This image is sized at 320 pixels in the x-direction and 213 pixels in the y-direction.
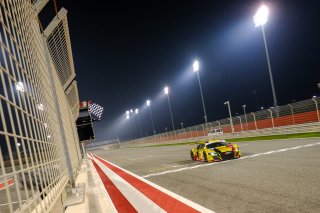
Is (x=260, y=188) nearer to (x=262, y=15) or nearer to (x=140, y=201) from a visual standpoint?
(x=140, y=201)

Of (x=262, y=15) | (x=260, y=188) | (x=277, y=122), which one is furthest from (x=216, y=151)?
(x=262, y=15)

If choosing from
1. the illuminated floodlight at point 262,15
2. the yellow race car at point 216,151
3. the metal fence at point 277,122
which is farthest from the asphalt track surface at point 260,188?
the illuminated floodlight at point 262,15

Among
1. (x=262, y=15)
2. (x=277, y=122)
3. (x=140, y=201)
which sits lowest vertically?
(x=277, y=122)

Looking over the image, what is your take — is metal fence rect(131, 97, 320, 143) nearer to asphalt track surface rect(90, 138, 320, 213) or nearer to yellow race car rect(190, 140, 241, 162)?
yellow race car rect(190, 140, 241, 162)

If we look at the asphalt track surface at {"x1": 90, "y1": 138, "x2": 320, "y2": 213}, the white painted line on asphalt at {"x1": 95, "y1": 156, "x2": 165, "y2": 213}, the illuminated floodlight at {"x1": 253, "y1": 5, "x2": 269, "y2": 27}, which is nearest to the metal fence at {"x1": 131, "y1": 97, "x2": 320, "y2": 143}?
the illuminated floodlight at {"x1": 253, "y1": 5, "x2": 269, "y2": 27}

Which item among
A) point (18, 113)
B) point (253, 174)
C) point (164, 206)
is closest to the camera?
point (18, 113)

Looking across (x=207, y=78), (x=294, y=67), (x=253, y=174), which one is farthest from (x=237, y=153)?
(x=207, y=78)

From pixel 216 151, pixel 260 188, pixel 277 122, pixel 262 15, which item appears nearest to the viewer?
pixel 260 188

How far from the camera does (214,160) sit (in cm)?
1370

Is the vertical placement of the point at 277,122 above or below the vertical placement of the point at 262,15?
below

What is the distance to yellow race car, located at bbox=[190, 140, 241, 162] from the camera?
44.0 feet

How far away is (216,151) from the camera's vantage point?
13.6 meters

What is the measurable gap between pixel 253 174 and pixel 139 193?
296 cm

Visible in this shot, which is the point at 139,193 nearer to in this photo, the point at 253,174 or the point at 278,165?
the point at 253,174
